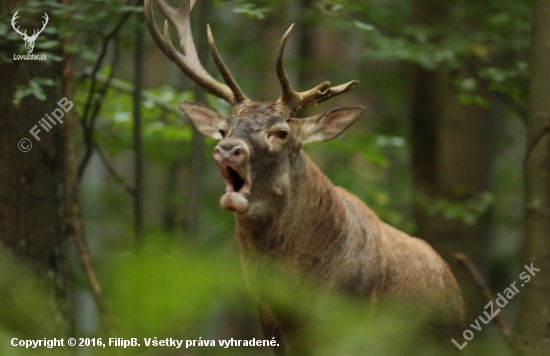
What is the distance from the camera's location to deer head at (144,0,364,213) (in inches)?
154

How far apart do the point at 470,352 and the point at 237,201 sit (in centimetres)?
218

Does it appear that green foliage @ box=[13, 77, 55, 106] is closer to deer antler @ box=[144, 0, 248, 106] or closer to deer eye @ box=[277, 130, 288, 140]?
deer antler @ box=[144, 0, 248, 106]

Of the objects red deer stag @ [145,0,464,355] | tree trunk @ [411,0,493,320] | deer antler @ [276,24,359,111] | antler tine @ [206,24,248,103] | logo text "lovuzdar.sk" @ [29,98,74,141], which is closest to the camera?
red deer stag @ [145,0,464,355]

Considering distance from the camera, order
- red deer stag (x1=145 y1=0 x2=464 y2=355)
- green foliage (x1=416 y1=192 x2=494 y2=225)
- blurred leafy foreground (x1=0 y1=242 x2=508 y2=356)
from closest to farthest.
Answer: blurred leafy foreground (x1=0 y1=242 x2=508 y2=356) < red deer stag (x1=145 y1=0 x2=464 y2=355) < green foliage (x1=416 y1=192 x2=494 y2=225)

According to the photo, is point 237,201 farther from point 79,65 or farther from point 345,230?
point 79,65

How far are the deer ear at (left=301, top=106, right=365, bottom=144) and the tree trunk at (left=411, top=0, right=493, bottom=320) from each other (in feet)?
15.9

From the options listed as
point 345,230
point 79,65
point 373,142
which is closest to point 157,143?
point 79,65

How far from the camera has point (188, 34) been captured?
4.95m

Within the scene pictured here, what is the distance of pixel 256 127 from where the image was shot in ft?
13.5

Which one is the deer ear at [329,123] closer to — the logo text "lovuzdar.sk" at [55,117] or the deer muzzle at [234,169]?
the deer muzzle at [234,169]

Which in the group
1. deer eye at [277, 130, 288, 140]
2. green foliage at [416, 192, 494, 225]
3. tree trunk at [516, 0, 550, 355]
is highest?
deer eye at [277, 130, 288, 140]

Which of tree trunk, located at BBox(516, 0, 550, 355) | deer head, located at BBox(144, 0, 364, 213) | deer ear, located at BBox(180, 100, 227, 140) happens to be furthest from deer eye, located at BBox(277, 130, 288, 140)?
tree trunk, located at BBox(516, 0, 550, 355)

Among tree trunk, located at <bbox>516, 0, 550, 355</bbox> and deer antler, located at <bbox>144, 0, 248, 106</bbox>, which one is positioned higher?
deer antler, located at <bbox>144, 0, 248, 106</bbox>

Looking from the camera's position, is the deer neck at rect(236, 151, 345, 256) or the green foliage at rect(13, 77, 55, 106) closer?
the deer neck at rect(236, 151, 345, 256)
